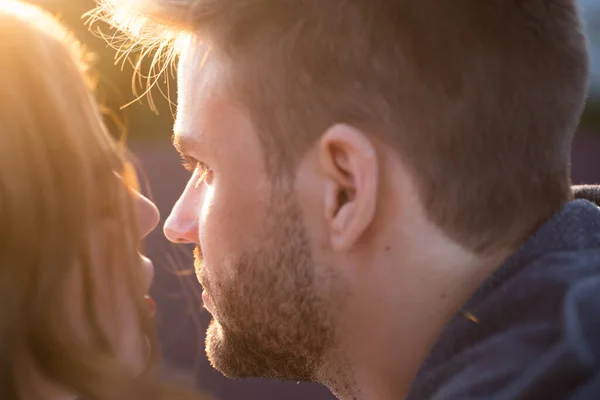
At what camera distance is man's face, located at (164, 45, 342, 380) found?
134cm

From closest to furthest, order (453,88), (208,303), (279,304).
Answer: (453,88) < (279,304) < (208,303)

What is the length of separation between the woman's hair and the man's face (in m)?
0.29

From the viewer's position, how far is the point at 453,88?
1209mm

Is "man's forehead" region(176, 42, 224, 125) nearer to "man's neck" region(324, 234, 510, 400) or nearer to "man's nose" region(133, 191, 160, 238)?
"man's nose" region(133, 191, 160, 238)

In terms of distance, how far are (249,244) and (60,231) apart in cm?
46

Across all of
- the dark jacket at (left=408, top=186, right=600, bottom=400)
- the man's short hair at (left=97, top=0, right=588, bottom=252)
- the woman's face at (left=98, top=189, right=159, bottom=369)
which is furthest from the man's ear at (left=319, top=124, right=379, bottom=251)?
the woman's face at (left=98, top=189, right=159, bottom=369)

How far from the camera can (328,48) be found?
1.25 m

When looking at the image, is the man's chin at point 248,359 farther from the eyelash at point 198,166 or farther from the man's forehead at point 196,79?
the man's forehead at point 196,79

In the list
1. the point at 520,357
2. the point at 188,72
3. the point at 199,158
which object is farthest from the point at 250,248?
the point at 520,357

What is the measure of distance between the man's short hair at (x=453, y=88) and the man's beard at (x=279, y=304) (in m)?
0.21

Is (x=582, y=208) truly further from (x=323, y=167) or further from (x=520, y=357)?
(x=323, y=167)

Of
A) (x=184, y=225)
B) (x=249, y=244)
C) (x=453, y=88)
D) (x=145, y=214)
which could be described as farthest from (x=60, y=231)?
(x=453, y=88)

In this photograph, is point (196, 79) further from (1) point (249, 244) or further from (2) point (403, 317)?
(2) point (403, 317)

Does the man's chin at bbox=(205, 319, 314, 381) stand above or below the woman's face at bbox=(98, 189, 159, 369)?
below
